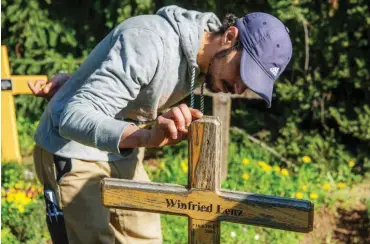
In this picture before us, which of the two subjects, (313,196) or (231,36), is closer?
(231,36)

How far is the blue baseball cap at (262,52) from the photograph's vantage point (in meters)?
2.15

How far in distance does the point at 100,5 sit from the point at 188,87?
3.15 metres

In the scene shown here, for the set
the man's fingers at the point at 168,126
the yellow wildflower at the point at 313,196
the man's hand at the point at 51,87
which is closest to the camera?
the man's fingers at the point at 168,126

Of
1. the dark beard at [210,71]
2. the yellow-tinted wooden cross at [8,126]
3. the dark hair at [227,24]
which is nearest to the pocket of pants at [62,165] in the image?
the dark beard at [210,71]

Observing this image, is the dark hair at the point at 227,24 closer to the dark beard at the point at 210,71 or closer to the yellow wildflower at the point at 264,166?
the dark beard at the point at 210,71

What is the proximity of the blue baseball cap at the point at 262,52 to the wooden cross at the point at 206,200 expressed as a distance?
0.33 meters

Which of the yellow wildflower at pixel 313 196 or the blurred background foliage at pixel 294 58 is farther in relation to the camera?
the blurred background foliage at pixel 294 58

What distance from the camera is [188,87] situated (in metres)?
2.45

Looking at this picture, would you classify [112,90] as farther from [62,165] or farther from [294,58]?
[294,58]

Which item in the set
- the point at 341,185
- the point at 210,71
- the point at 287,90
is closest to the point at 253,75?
the point at 210,71

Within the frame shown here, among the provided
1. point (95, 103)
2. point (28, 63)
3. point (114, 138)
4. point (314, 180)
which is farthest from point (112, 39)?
point (28, 63)

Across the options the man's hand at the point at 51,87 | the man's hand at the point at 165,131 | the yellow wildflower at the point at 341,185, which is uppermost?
the man's hand at the point at 51,87

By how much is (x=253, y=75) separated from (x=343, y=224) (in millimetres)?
2549

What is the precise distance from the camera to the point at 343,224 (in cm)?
438
